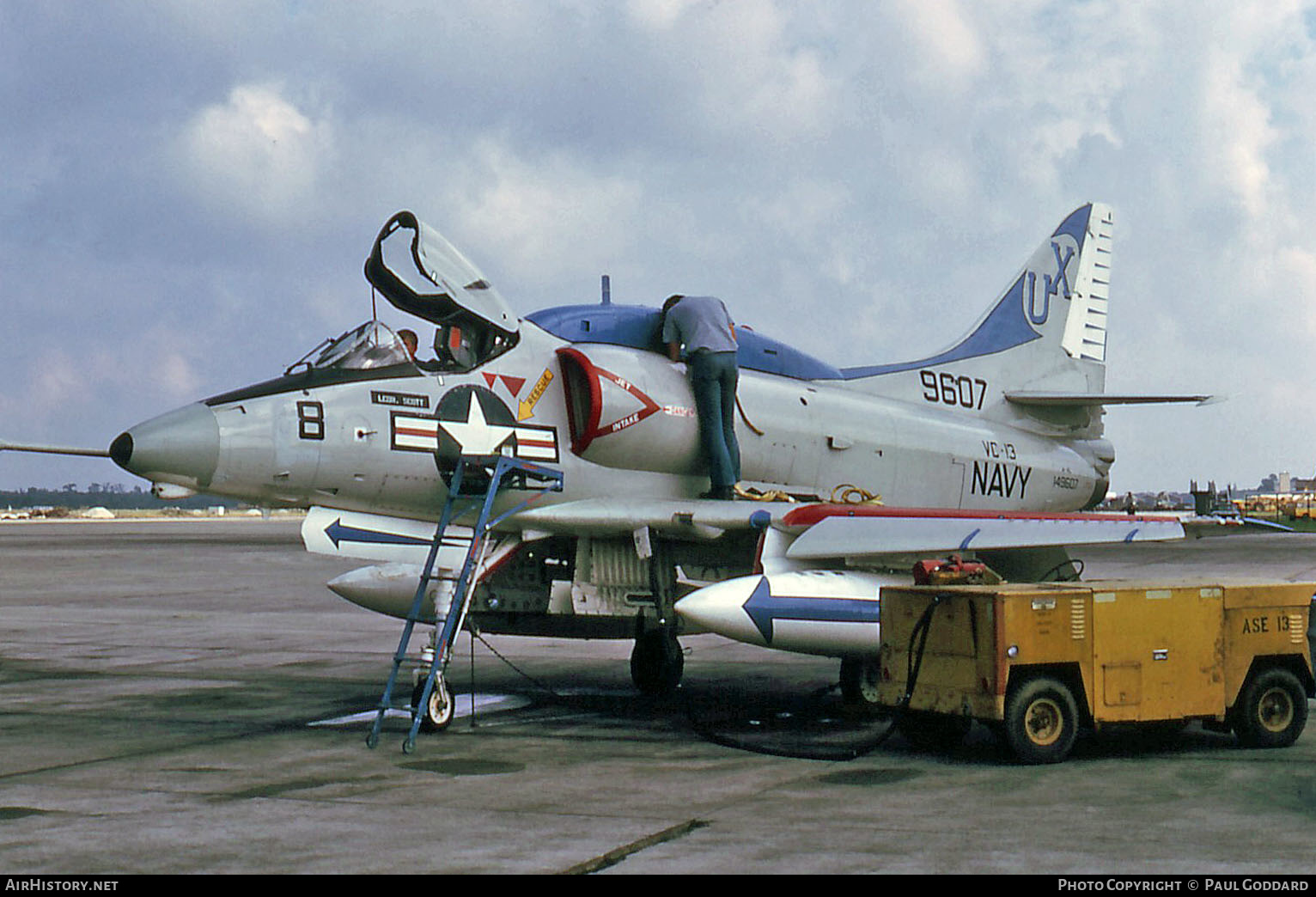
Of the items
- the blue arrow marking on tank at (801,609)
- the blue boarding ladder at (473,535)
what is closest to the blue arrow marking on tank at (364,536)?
the blue boarding ladder at (473,535)

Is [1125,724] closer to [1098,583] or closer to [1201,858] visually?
[1098,583]

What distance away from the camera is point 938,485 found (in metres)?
13.3

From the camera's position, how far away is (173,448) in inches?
364

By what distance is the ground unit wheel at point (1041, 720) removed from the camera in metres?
8.58

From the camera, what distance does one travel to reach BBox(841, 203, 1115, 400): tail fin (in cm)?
1470

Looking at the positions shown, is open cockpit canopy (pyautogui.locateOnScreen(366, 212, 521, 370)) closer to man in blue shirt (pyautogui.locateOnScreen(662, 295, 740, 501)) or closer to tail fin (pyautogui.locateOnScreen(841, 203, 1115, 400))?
man in blue shirt (pyautogui.locateOnScreen(662, 295, 740, 501))

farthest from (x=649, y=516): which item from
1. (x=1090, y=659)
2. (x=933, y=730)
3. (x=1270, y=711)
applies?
(x=1270, y=711)

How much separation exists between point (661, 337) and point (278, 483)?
346 centimetres

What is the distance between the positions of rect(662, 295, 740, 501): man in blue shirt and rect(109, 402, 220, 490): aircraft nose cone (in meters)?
3.79

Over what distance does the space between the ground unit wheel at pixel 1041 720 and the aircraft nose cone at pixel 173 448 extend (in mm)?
5510

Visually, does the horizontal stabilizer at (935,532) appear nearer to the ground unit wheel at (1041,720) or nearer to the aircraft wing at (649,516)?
the aircraft wing at (649,516)

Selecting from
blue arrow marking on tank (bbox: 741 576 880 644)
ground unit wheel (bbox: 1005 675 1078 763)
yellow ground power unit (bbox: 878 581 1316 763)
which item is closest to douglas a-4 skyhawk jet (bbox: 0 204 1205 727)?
blue arrow marking on tank (bbox: 741 576 880 644)

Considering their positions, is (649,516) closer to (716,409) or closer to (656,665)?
(716,409)

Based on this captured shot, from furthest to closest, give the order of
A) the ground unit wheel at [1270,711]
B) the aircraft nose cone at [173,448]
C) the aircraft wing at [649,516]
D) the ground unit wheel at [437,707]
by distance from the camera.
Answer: the aircraft wing at [649,516]
the ground unit wheel at [437,707]
the ground unit wheel at [1270,711]
the aircraft nose cone at [173,448]
